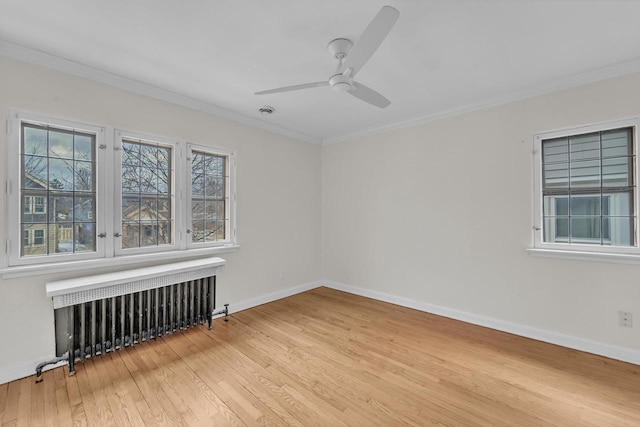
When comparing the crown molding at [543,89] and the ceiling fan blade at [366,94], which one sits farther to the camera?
the crown molding at [543,89]

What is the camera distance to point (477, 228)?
3.20 metres

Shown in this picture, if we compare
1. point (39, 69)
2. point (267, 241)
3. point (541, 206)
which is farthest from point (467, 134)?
point (39, 69)

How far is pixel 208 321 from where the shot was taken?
3072 mm

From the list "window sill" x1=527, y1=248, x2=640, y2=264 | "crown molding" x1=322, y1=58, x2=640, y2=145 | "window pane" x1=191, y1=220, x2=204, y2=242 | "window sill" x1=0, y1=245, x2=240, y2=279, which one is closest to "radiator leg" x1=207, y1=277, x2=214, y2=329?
"window sill" x1=0, y1=245, x2=240, y2=279

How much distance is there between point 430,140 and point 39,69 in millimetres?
3944

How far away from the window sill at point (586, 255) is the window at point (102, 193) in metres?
3.53

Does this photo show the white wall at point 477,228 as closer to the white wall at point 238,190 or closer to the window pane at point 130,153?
the white wall at point 238,190

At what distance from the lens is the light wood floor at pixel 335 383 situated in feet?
5.79

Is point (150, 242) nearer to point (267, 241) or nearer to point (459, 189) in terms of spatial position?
point (267, 241)

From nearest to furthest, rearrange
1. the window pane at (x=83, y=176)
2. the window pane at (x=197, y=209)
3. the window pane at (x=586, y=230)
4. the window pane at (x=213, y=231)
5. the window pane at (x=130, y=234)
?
the window pane at (x=83, y=176) < the window pane at (x=586, y=230) < the window pane at (x=130, y=234) < the window pane at (x=197, y=209) < the window pane at (x=213, y=231)

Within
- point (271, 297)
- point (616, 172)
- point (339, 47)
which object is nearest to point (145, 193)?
point (271, 297)

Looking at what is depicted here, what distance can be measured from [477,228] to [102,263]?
3896 millimetres

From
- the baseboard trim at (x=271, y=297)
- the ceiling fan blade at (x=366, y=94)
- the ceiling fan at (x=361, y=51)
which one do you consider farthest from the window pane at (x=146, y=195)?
the ceiling fan blade at (x=366, y=94)

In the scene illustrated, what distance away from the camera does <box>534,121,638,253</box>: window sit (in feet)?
8.13
